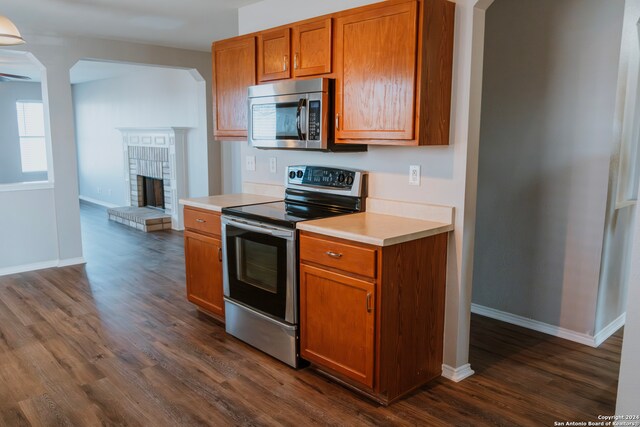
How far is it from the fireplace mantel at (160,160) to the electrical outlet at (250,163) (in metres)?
3.34

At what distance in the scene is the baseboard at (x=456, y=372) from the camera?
2.77 metres

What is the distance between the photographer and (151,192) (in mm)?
8305

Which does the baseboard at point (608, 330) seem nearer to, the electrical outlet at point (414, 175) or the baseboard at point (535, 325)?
the baseboard at point (535, 325)

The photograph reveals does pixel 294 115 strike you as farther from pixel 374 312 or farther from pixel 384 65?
pixel 374 312

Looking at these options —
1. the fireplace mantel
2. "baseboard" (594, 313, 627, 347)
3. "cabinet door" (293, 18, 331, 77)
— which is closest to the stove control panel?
"cabinet door" (293, 18, 331, 77)

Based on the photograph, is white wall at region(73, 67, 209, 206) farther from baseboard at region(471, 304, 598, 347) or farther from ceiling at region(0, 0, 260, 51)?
baseboard at region(471, 304, 598, 347)

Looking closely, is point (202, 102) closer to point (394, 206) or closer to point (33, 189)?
point (33, 189)

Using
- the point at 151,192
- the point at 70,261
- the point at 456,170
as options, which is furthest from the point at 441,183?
the point at 151,192

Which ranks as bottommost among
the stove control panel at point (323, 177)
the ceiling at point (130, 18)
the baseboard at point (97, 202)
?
the baseboard at point (97, 202)

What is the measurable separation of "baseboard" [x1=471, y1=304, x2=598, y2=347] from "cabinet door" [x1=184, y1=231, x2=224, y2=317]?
6.62ft

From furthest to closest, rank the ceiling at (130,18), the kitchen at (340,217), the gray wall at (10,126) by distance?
the gray wall at (10,126)
the ceiling at (130,18)
the kitchen at (340,217)

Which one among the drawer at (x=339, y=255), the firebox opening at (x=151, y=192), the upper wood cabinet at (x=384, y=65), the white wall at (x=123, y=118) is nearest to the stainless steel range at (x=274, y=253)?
the drawer at (x=339, y=255)

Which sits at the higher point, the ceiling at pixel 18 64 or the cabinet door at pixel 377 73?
the ceiling at pixel 18 64

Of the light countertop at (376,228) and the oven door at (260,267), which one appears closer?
the light countertop at (376,228)
